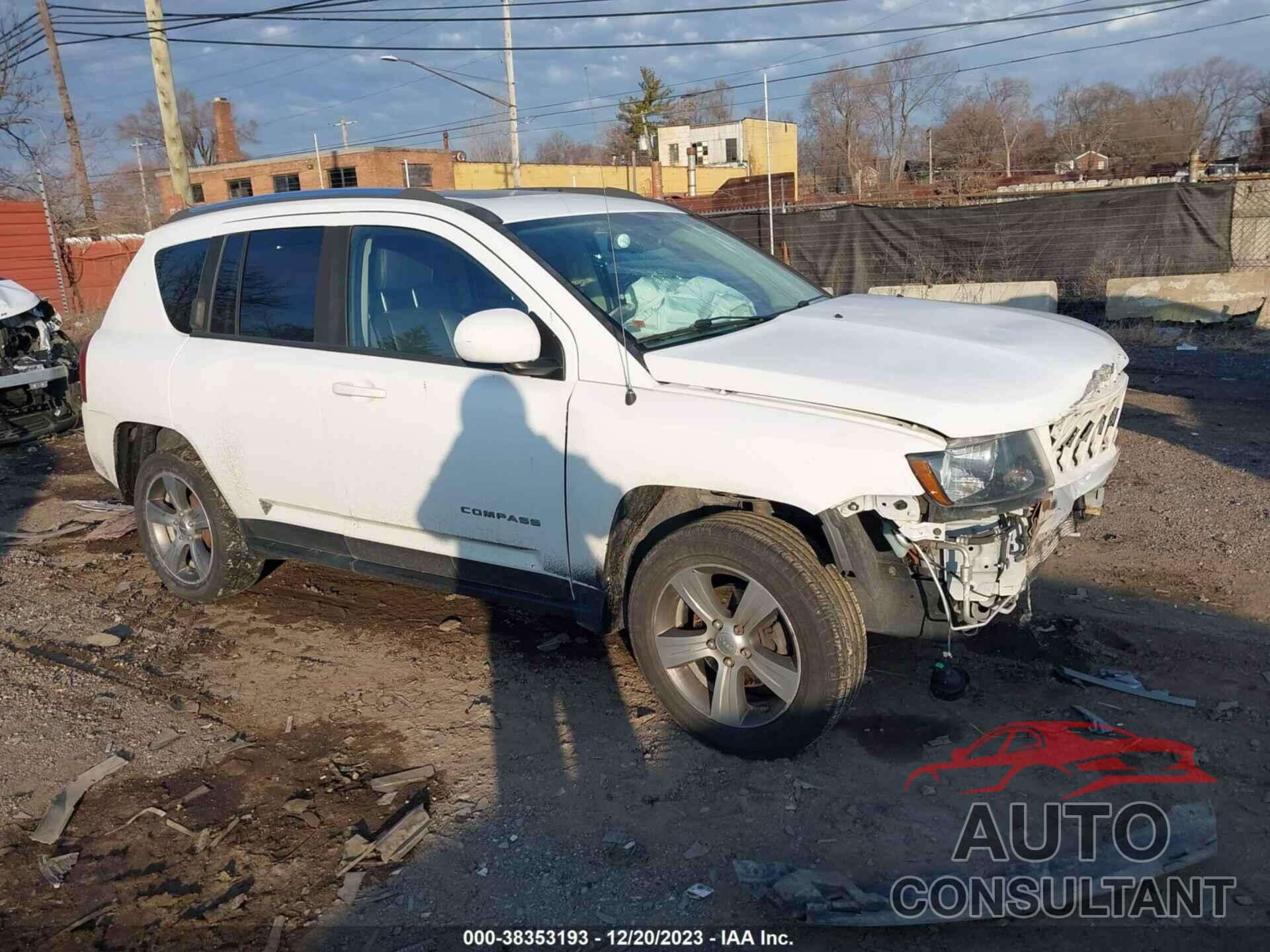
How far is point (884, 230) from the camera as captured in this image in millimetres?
15961

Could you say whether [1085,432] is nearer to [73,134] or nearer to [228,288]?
[228,288]

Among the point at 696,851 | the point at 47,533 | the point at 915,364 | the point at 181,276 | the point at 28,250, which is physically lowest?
the point at 696,851

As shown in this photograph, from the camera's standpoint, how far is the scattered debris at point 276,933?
2.90 metres

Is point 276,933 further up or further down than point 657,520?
further down

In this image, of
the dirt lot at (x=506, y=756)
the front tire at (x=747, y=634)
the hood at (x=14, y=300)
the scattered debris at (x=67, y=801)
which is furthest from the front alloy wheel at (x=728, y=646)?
the hood at (x=14, y=300)

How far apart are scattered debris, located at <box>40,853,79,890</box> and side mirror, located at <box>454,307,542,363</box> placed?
2164 mm

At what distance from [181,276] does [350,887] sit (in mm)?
3397

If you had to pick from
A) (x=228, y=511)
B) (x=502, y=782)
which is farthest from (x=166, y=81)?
(x=502, y=782)

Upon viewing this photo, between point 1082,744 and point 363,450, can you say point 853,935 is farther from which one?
point 363,450

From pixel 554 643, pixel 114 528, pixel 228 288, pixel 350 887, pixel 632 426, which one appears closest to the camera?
pixel 350 887

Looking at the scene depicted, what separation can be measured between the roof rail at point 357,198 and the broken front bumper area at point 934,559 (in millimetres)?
1937

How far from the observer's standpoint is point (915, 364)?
3443mm

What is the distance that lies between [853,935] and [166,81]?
1607cm

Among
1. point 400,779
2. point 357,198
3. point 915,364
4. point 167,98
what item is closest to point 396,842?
point 400,779
